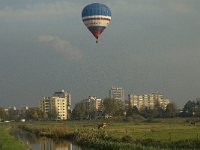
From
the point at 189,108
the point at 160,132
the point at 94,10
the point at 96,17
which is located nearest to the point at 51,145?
the point at 160,132

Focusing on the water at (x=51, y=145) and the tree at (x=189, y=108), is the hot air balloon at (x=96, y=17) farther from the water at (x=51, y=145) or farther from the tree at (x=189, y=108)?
the tree at (x=189, y=108)

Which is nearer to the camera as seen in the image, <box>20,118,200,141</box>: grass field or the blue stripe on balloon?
<box>20,118,200,141</box>: grass field

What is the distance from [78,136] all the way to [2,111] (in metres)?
145

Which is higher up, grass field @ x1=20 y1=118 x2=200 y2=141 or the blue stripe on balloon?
the blue stripe on balloon

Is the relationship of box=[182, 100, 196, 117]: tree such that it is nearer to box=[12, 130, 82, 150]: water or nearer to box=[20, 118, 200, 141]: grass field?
box=[20, 118, 200, 141]: grass field

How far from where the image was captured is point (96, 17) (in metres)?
50.6

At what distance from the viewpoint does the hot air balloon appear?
165ft

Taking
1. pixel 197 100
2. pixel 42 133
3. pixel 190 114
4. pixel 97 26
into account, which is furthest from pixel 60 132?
pixel 197 100

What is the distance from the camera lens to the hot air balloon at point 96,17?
50.3m

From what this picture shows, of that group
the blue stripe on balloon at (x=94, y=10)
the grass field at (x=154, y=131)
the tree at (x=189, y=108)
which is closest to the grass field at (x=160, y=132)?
the grass field at (x=154, y=131)

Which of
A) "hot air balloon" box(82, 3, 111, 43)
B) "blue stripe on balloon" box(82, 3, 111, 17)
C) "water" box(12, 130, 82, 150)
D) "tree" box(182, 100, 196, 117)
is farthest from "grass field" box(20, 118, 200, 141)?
"tree" box(182, 100, 196, 117)

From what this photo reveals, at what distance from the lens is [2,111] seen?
190875 mm

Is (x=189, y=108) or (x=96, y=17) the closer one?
(x=96, y=17)

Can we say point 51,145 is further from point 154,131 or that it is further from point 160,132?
point 154,131
